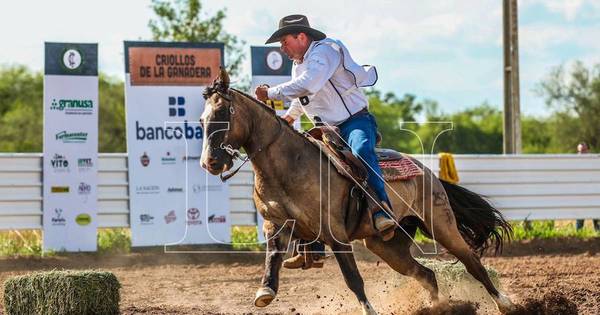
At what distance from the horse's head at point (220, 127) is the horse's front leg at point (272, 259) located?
806 millimetres

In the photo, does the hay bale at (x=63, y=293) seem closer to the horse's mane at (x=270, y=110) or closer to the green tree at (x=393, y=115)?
the horse's mane at (x=270, y=110)

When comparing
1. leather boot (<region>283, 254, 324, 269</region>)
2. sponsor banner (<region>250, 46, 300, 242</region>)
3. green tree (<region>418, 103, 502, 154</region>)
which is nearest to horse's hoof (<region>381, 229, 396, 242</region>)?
leather boot (<region>283, 254, 324, 269</region>)

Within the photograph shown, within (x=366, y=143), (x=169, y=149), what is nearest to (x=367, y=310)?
(x=366, y=143)

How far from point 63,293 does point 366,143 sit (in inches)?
123

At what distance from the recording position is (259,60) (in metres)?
16.9

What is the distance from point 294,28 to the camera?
9000 mm

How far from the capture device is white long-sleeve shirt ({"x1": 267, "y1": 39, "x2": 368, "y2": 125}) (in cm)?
870

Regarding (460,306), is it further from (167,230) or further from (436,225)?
(167,230)

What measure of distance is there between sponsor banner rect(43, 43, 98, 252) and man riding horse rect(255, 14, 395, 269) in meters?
7.47

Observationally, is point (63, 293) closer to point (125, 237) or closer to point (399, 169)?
point (399, 169)

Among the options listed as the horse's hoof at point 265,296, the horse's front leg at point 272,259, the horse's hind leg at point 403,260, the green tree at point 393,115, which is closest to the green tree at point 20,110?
the green tree at point 393,115

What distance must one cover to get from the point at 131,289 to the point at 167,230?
3682 millimetres

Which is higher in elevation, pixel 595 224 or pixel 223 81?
pixel 223 81

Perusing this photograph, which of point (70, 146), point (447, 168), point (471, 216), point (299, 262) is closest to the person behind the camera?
point (299, 262)
